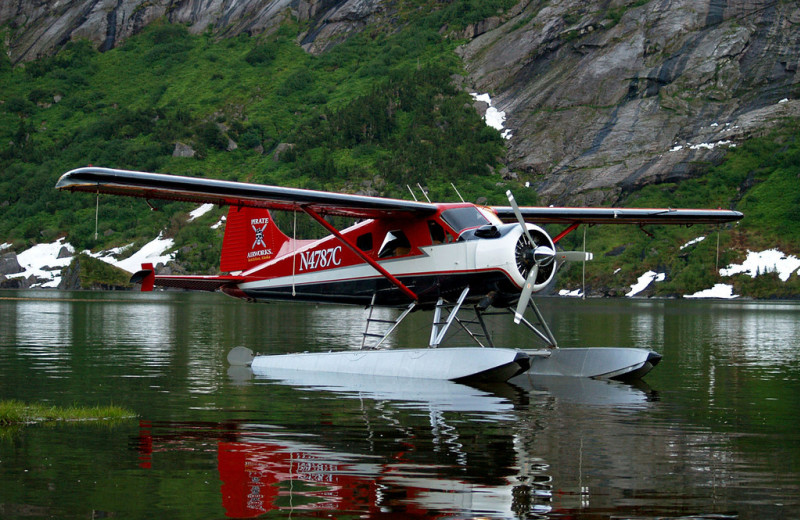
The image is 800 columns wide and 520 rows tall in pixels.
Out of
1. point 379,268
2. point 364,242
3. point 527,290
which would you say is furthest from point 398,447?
point 364,242

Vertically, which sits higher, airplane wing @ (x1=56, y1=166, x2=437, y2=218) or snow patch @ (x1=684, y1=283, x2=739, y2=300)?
airplane wing @ (x1=56, y1=166, x2=437, y2=218)

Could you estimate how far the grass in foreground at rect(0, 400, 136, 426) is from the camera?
10795 mm

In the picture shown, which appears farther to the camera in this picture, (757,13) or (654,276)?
(757,13)

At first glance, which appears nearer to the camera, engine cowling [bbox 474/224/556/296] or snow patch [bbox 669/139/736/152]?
engine cowling [bbox 474/224/556/296]

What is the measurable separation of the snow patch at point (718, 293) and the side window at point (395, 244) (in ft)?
255

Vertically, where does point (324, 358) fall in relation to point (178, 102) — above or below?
below

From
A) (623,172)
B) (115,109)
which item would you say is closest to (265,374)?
(623,172)

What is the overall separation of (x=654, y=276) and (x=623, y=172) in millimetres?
25515

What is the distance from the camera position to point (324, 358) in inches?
730

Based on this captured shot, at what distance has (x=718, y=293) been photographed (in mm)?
91750

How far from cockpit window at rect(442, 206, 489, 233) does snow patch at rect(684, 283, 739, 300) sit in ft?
256

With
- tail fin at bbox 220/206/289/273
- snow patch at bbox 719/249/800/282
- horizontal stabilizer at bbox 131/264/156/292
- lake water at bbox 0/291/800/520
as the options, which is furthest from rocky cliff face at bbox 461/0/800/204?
lake water at bbox 0/291/800/520

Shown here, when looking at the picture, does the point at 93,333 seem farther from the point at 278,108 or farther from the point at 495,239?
the point at 278,108

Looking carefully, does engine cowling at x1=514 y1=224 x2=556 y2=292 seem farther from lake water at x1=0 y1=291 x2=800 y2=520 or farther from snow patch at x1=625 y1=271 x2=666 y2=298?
snow patch at x1=625 y1=271 x2=666 y2=298
